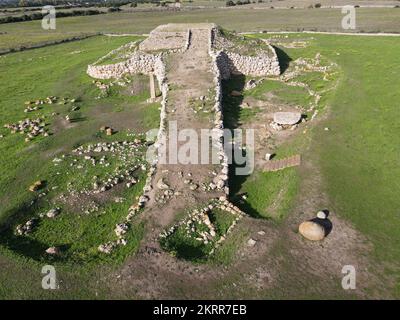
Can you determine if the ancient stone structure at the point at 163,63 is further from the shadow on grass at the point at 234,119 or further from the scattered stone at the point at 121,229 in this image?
the scattered stone at the point at 121,229

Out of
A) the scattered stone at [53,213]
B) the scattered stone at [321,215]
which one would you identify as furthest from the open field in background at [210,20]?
the scattered stone at [321,215]

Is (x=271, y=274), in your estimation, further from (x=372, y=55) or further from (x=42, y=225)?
(x=372, y=55)

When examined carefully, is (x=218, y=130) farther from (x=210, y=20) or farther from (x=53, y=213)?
(x=210, y=20)

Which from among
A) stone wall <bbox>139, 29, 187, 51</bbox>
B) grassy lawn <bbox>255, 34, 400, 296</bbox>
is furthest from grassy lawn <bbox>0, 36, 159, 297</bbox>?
grassy lawn <bbox>255, 34, 400, 296</bbox>

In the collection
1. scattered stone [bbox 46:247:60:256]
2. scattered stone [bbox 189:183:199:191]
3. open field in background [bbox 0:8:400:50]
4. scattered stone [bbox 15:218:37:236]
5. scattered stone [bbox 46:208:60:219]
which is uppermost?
open field in background [bbox 0:8:400:50]

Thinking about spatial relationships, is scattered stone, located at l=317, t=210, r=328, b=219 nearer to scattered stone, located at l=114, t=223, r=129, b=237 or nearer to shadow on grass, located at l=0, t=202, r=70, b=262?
scattered stone, located at l=114, t=223, r=129, b=237

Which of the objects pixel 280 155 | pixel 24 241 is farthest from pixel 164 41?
pixel 24 241

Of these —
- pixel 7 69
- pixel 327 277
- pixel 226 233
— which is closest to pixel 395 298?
pixel 327 277
